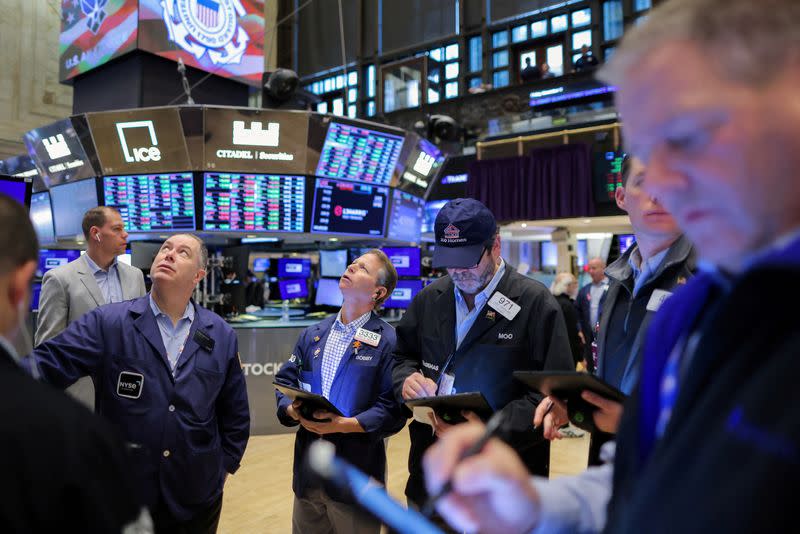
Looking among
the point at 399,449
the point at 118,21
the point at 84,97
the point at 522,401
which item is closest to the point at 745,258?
the point at 522,401

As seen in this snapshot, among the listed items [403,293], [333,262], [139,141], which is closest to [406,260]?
[403,293]

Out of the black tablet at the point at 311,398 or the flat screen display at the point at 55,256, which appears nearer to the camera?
the black tablet at the point at 311,398

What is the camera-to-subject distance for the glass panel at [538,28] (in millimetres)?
14375

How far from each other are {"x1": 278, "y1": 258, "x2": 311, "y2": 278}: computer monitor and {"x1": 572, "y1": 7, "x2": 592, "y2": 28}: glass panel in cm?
1091

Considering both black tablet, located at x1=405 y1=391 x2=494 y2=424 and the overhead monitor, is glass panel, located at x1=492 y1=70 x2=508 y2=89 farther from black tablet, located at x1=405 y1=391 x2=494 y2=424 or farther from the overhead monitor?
black tablet, located at x1=405 y1=391 x2=494 y2=424

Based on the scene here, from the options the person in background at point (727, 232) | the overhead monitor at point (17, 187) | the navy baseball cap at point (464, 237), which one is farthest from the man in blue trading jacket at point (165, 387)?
the person in background at point (727, 232)

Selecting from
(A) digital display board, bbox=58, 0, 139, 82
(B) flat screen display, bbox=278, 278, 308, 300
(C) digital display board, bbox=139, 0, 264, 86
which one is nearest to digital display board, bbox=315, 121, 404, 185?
(B) flat screen display, bbox=278, 278, 308, 300

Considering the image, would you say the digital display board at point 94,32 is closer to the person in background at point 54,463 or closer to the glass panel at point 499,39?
the person in background at point 54,463

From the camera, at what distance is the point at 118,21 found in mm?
6371

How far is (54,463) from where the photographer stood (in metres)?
0.73

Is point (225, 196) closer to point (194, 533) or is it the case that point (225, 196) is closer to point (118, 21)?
point (118, 21)

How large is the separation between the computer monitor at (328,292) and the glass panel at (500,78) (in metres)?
10.3

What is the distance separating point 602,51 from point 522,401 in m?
13.8

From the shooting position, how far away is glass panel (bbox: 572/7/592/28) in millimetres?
13742
